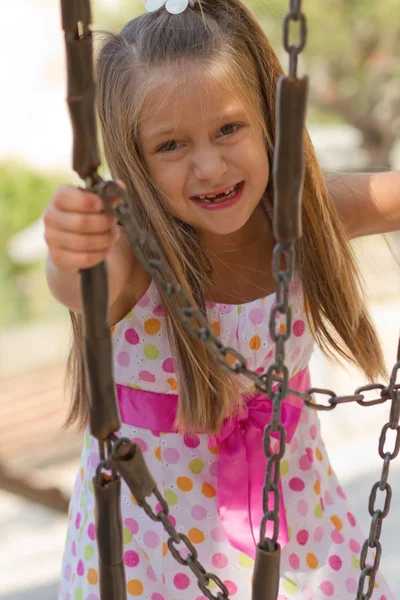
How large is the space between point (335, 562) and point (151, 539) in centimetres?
24

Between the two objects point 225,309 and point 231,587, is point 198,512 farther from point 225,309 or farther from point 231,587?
point 225,309

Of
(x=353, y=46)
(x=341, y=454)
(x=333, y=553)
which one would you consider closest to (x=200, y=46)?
(x=333, y=553)

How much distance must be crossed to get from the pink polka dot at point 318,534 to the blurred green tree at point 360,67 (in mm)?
3123

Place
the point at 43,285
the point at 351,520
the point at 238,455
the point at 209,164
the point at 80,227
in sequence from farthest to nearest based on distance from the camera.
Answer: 1. the point at 43,285
2. the point at 351,520
3. the point at 238,455
4. the point at 209,164
5. the point at 80,227

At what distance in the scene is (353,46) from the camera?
4.19 meters

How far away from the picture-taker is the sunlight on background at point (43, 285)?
2195 millimetres

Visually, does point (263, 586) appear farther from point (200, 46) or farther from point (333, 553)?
point (200, 46)

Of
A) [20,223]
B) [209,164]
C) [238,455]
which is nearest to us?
[209,164]

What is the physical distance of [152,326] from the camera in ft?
3.67

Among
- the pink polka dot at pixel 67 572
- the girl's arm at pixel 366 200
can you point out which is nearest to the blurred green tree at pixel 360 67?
the girl's arm at pixel 366 200

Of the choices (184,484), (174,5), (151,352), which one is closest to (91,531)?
(184,484)

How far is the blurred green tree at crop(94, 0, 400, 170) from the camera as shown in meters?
4.03

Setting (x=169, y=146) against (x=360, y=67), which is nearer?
(x=169, y=146)

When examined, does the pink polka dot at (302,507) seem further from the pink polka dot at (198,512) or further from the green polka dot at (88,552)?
the green polka dot at (88,552)
